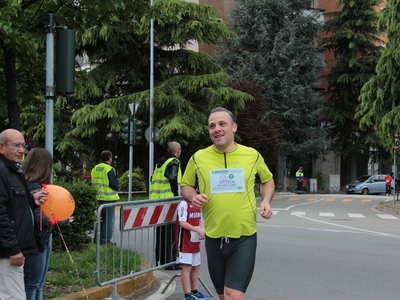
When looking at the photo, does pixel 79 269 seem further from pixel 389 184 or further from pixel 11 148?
pixel 389 184

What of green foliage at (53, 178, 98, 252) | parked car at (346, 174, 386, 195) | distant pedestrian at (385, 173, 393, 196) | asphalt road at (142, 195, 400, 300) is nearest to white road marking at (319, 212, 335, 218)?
asphalt road at (142, 195, 400, 300)

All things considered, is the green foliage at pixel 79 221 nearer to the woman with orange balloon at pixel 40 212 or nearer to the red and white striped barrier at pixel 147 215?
the red and white striped barrier at pixel 147 215

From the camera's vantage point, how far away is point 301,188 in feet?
142

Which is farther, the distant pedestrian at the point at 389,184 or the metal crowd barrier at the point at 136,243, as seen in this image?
the distant pedestrian at the point at 389,184

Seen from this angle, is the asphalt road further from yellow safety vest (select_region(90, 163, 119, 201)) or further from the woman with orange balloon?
the woman with orange balloon

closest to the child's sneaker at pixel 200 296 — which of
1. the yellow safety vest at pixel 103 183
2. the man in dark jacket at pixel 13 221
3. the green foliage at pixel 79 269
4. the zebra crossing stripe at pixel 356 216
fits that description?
the green foliage at pixel 79 269

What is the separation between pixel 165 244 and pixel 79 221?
2.29 meters

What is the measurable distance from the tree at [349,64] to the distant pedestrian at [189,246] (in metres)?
40.6

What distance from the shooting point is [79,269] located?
7.75m

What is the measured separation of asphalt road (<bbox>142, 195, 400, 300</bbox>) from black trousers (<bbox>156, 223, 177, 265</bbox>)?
41 cm

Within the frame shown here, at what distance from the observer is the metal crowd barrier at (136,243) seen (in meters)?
6.92

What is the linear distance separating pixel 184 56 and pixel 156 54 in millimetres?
2004

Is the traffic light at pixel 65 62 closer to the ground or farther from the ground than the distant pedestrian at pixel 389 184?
farther from the ground

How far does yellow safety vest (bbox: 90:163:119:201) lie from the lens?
11.0 m
